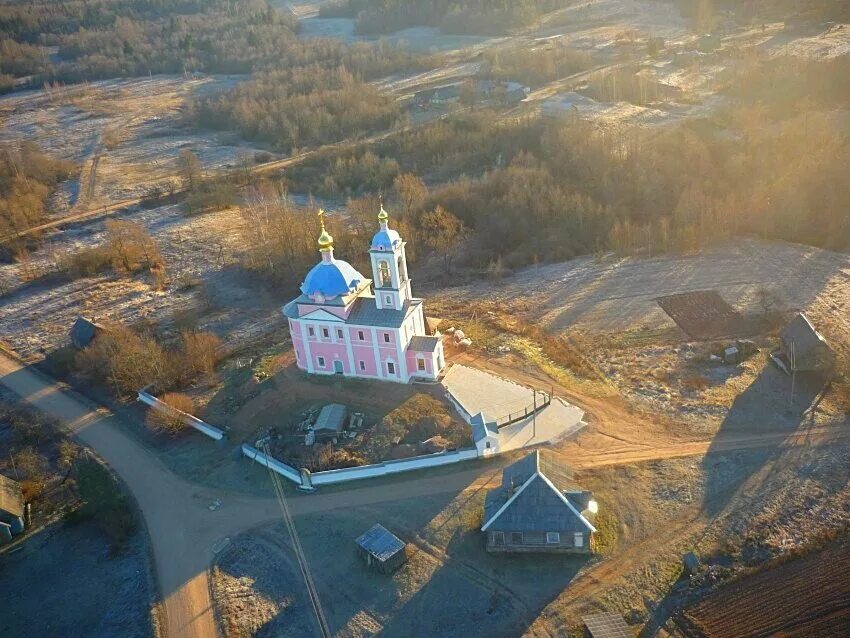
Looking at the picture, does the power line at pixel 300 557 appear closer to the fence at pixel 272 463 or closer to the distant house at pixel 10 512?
the fence at pixel 272 463

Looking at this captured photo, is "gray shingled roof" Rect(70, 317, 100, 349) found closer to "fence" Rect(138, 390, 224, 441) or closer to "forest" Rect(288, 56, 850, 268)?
"fence" Rect(138, 390, 224, 441)

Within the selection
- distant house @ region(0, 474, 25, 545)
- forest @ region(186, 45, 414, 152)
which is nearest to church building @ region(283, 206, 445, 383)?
distant house @ region(0, 474, 25, 545)

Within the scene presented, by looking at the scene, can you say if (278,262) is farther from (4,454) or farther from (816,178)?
(816,178)

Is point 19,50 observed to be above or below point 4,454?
above

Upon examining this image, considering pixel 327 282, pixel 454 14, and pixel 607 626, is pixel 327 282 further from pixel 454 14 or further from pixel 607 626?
pixel 454 14

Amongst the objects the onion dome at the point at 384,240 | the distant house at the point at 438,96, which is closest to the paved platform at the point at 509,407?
the onion dome at the point at 384,240

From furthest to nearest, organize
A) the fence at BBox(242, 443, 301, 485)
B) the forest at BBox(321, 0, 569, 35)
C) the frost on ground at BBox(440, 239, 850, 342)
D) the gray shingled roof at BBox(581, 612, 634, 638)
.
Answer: the forest at BBox(321, 0, 569, 35) → the frost on ground at BBox(440, 239, 850, 342) → the fence at BBox(242, 443, 301, 485) → the gray shingled roof at BBox(581, 612, 634, 638)

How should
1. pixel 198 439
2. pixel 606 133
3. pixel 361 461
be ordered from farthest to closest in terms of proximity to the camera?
pixel 606 133 < pixel 198 439 < pixel 361 461

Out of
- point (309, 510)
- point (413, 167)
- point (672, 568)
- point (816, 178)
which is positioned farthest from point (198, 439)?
point (816, 178)
